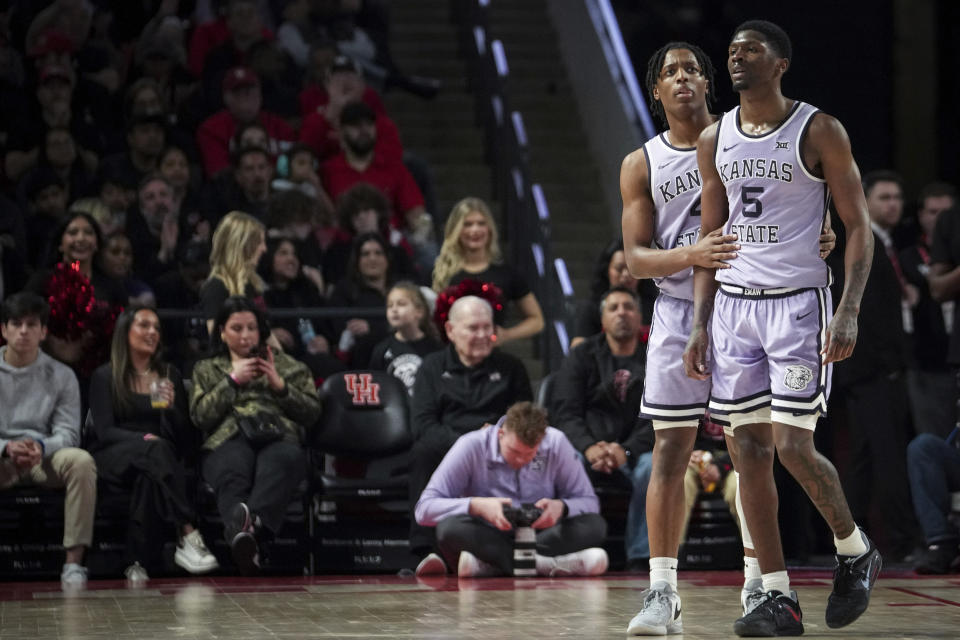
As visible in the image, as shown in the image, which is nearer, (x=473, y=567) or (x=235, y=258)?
(x=473, y=567)

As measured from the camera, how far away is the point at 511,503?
8.30m

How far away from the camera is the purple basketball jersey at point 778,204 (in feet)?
18.2

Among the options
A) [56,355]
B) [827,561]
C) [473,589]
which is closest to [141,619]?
[473,589]

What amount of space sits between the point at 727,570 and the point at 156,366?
3.21m

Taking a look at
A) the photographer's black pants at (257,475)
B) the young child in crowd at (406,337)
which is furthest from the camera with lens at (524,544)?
the young child in crowd at (406,337)

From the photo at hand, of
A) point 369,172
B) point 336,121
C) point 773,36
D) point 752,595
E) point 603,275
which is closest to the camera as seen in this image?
point 773,36

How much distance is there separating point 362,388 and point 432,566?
1246mm

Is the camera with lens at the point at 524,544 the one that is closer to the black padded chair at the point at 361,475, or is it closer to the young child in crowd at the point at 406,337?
the black padded chair at the point at 361,475

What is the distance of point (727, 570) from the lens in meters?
8.72

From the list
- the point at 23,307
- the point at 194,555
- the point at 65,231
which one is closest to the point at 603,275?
the point at 194,555

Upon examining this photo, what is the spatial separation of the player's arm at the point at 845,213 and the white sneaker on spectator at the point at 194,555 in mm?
4007

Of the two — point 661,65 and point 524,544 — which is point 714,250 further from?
point 524,544

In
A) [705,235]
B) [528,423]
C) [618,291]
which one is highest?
[618,291]

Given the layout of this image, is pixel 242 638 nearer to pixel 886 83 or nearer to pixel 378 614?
pixel 378 614
